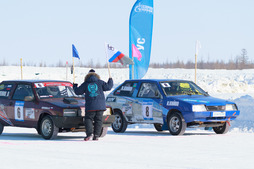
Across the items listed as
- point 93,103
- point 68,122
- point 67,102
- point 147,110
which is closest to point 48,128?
point 68,122

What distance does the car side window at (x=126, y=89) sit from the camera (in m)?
15.6

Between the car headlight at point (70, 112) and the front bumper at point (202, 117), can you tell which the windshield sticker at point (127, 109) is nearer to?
the front bumper at point (202, 117)

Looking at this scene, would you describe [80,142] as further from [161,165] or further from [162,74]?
[162,74]

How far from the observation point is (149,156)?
31.7 ft

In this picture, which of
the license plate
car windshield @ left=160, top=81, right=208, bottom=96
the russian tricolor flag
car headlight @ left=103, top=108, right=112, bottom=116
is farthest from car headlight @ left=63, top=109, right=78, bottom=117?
the russian tricolor flag

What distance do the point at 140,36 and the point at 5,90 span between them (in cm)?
1101

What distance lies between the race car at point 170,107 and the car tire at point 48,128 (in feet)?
10.2

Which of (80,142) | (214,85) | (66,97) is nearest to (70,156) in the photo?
(80,142)

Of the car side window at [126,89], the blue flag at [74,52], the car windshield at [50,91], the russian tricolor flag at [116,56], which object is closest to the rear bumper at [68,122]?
the car windshield at [50,91]

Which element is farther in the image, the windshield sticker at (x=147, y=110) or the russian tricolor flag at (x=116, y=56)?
the russian tricolor flag at (x=116, y=56)

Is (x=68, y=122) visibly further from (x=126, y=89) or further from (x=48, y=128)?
(x=126, y=89)

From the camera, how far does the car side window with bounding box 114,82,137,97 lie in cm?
1563

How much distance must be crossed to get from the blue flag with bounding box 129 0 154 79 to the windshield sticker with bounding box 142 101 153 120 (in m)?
9.06

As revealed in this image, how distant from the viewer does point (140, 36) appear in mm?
24406
